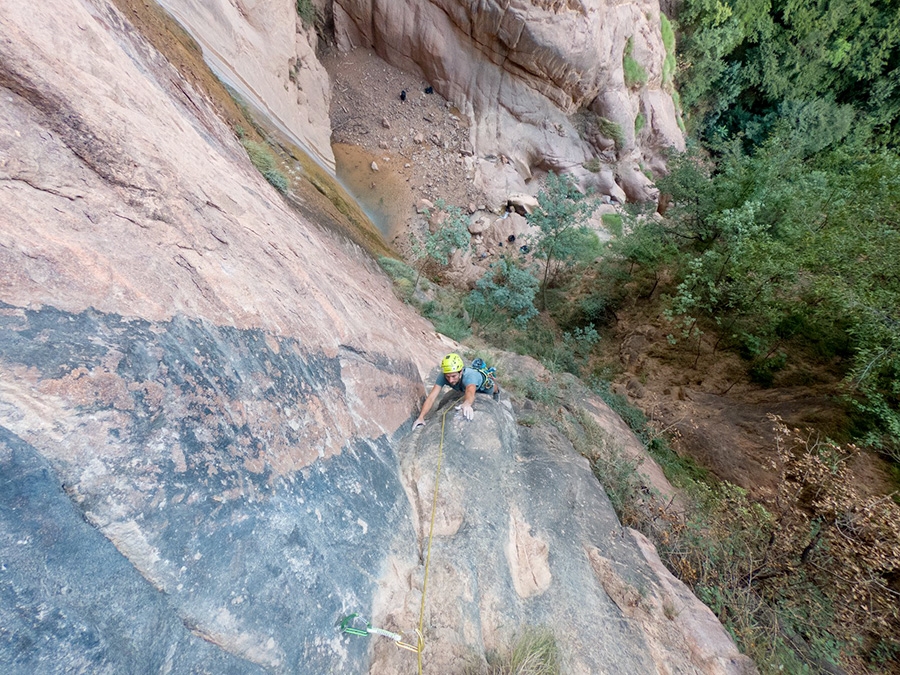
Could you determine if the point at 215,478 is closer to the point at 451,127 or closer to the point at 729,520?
the point at 729,520

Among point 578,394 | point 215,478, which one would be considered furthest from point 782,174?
point 215,478

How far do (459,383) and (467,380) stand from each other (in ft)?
0.68

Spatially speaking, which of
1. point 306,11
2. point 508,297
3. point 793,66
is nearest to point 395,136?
point 306,11

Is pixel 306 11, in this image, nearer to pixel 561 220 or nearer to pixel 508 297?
pixel 561 220

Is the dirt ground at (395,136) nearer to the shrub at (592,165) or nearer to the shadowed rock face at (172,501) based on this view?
the shrub at (592,165)

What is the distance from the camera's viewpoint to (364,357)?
3.90 meters

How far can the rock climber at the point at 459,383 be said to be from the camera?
13.4 ft

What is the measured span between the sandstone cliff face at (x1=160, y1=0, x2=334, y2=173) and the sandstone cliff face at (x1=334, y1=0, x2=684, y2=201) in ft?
8.63

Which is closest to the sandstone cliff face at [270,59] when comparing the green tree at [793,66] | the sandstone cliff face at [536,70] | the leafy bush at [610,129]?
the sandstone cliff face at [536,70]

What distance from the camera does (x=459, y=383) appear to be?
451 cm

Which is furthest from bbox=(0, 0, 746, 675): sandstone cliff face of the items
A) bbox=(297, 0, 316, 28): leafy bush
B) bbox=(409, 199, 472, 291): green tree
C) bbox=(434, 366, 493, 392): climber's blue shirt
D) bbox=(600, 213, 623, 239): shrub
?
bbox=(600, 213, 623, 239): shrub

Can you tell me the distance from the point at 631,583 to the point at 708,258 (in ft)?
24.4

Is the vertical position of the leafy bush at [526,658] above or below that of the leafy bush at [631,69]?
below

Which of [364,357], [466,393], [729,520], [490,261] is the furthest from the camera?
[490,261]
